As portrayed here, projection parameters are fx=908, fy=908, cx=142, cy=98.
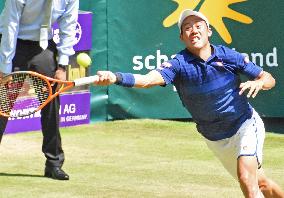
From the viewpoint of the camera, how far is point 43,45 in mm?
7574

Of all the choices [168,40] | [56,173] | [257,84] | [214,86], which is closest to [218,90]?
[214,86]

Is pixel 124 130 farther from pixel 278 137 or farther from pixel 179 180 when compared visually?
pixel 179 180

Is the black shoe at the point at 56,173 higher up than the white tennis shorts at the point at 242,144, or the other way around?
the white tennis shorts at the point at 242,144

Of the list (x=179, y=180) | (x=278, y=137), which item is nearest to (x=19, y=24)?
(x=179, y=180)

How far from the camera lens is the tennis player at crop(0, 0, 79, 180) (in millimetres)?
7355

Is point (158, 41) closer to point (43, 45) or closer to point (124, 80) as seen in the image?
point (43, 45)

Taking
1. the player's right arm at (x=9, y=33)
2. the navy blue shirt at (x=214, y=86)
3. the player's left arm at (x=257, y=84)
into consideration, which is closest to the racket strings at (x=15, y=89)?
the player's right arm at (x=9, y=33)

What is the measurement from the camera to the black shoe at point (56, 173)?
7711 mm

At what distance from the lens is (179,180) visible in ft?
25.6

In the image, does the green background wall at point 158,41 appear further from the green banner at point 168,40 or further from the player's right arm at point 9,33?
the player's right arm at point 9,33

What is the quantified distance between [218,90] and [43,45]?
217 cm

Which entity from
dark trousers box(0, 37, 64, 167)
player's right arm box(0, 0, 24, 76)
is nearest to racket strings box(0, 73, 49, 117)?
player's right arm box(0, 0, 24, 76)

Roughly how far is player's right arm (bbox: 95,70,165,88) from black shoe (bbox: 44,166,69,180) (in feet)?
7.15

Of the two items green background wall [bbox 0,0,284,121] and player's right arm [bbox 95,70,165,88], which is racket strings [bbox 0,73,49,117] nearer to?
player's right arm [bbox 95,70,165,88]
